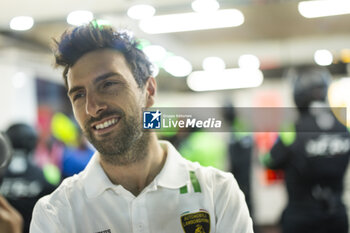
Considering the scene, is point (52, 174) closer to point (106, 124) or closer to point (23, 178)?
point (23, 178)

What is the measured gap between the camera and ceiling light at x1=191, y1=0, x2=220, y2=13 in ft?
7.41

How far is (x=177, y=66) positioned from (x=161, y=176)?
1.63 feet

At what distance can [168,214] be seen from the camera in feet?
3.79

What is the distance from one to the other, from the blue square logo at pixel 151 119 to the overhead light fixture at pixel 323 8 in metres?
1.44

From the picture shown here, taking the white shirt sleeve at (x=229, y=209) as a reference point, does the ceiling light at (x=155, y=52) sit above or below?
above

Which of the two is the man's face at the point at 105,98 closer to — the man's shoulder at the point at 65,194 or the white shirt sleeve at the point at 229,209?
the man's shoulder at the point at 65,194

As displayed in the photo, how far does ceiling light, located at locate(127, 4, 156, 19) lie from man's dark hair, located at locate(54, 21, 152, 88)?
0.39 metres

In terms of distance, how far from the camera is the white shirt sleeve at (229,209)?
3.67ft

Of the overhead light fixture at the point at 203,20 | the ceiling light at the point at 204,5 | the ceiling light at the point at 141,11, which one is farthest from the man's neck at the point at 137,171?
the ceiling light at the point at 204,5

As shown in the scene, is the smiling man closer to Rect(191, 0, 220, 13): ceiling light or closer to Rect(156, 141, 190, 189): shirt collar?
Rect(156, 141, 190, 189): shirt collar

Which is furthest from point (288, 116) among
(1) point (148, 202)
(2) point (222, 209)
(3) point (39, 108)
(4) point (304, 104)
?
(3) point (39, 108)

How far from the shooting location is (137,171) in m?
1.17

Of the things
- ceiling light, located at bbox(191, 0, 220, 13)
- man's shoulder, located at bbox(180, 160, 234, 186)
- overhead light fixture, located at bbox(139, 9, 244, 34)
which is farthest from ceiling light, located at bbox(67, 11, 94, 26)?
ceiling light, located at bbox(191, 0, 220, 13)

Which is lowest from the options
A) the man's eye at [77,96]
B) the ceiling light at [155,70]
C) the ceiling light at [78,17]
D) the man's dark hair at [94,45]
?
the man's eye at [77,96]
